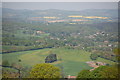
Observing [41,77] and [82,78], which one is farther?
[82,78]

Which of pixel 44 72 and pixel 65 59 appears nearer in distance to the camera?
pixel 44 72

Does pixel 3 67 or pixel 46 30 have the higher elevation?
pixel 46 30

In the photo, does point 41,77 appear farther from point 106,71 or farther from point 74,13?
Result: point 74,13

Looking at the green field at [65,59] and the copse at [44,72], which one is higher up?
the copse at [44,72]

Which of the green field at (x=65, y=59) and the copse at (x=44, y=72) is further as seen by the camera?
the green field at (x=65, y=59)

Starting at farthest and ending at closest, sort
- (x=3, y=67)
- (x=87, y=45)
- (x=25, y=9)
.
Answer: (x=25, y=9) < (x=87, y=45) < (x=3, y=67)

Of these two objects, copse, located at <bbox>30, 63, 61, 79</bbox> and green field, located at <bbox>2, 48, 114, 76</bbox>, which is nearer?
copse, located at <bbox>30, 63, 61, 79</bbox>

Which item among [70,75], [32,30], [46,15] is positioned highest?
[46,15]

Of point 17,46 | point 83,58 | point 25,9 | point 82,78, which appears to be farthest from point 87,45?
point 25,9

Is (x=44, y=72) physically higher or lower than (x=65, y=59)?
higher

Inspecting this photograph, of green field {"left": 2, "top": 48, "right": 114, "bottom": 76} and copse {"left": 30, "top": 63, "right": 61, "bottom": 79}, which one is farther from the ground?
copse {"left": 30, "top": 63, "right": 61, "bottom": 79}

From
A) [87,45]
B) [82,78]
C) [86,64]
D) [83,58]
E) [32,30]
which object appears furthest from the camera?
[32,30]
